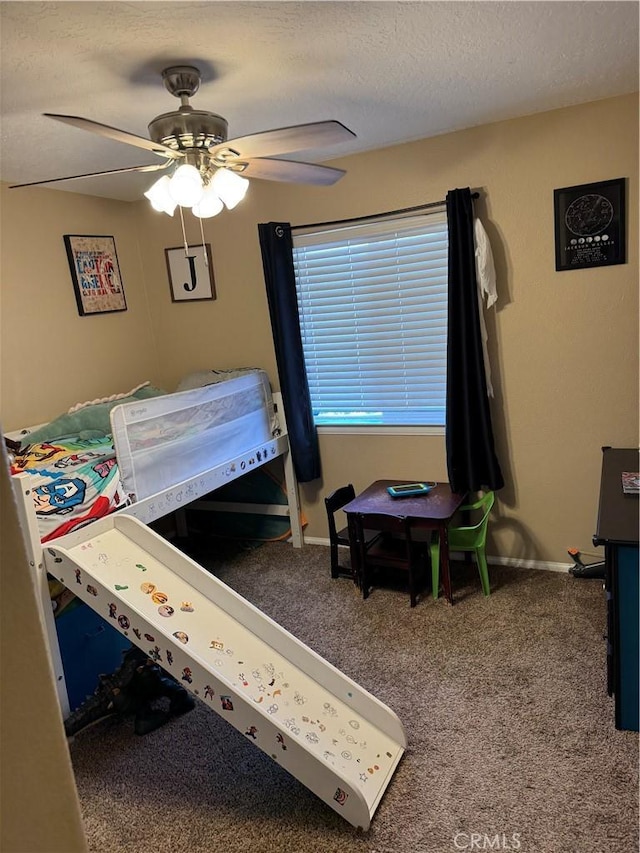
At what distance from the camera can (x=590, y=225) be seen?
2947 mm

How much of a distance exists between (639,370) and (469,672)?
5.51ft

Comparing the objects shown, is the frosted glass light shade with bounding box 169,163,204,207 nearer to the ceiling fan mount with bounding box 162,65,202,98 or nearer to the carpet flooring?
the ceiling fan mount with bounding box 162,65,202,98

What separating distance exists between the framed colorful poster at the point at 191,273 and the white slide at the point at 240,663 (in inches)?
76.5

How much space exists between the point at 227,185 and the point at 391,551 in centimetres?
209

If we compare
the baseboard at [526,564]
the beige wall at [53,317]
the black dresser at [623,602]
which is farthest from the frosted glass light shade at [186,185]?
the baseboard at [526,564]

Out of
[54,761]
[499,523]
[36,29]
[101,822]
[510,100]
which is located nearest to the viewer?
[54,761]

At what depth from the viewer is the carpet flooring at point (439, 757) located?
72.1 inches

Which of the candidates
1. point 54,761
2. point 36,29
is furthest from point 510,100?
point 54,761

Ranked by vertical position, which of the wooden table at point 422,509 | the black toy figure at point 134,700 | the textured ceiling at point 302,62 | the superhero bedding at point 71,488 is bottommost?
the black toy figure at point 134,700

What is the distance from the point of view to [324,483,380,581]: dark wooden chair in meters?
3.41

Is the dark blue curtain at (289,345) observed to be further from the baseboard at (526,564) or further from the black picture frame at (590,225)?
the black picture frame at (590,225)

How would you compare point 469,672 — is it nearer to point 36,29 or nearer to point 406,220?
point 406,220

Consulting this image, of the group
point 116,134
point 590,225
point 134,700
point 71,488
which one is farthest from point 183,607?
point 590,225

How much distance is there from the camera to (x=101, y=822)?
1977 millimetres
